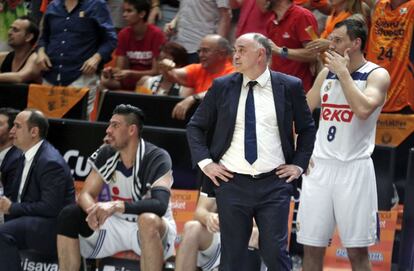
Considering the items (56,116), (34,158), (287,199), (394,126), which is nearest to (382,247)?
(394,126)

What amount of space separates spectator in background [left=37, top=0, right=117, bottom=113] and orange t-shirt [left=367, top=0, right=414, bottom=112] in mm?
2988

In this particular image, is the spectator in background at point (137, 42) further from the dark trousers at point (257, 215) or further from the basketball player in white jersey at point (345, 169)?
the dark trousers at point (257, 215)

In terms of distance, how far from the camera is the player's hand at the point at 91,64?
34.6 ft

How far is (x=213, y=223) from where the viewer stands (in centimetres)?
763

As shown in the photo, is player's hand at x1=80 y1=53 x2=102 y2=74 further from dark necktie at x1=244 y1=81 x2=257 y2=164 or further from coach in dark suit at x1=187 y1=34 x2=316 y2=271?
dark necktie at x1=244 y1=81 x2=257 y2=164

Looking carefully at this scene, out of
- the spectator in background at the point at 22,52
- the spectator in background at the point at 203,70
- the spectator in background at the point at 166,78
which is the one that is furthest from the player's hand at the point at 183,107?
the spectator in background at the point at 22,52

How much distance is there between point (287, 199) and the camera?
6789mm

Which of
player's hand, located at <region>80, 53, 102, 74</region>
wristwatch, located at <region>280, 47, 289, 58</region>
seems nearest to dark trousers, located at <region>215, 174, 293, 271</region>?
wristwatch, located at <region>280, 47, 289, 58</region>

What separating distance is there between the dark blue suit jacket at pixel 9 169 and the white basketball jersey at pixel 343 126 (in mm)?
3047

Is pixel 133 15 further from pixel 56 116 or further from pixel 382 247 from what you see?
pixel 382 247

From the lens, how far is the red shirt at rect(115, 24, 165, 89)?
11.4 meters

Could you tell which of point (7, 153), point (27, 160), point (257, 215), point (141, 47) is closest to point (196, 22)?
point (141, 47)

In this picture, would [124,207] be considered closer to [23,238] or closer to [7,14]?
[23,238]

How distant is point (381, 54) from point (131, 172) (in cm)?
276
